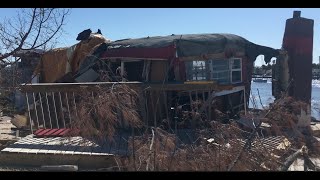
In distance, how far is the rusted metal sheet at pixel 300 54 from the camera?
1308cm

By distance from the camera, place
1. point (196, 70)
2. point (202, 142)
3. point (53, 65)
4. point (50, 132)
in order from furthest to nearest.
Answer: point (53, 65), point (196, 70), point (50, 132), point (202, 142)

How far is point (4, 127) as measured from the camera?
1393cm

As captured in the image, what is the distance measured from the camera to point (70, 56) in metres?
13.7

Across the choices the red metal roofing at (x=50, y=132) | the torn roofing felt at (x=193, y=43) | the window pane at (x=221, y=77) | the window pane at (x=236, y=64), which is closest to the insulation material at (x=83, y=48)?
the torn roofing felt at (x=193, y=43)

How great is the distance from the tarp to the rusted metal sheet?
701cm

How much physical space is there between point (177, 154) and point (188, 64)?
7.59 m

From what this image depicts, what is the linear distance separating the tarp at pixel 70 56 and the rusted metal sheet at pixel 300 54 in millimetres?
7013

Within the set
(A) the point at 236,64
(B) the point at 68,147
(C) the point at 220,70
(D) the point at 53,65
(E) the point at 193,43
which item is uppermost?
(E) the point at 193,43

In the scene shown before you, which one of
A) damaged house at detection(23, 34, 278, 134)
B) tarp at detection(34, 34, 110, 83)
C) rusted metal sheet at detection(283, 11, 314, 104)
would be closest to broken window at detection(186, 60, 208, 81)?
damaged house at detection(23, 34, 278, 134)

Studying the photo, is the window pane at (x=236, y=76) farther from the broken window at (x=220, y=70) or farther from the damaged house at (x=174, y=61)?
the broken window at (x=220, y=70)

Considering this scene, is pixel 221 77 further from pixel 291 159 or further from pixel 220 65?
pixel 291 159

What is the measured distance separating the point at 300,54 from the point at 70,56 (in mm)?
8671

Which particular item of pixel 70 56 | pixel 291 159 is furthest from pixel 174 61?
pixel 291 159

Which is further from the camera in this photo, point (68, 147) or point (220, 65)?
point (220, 65)
